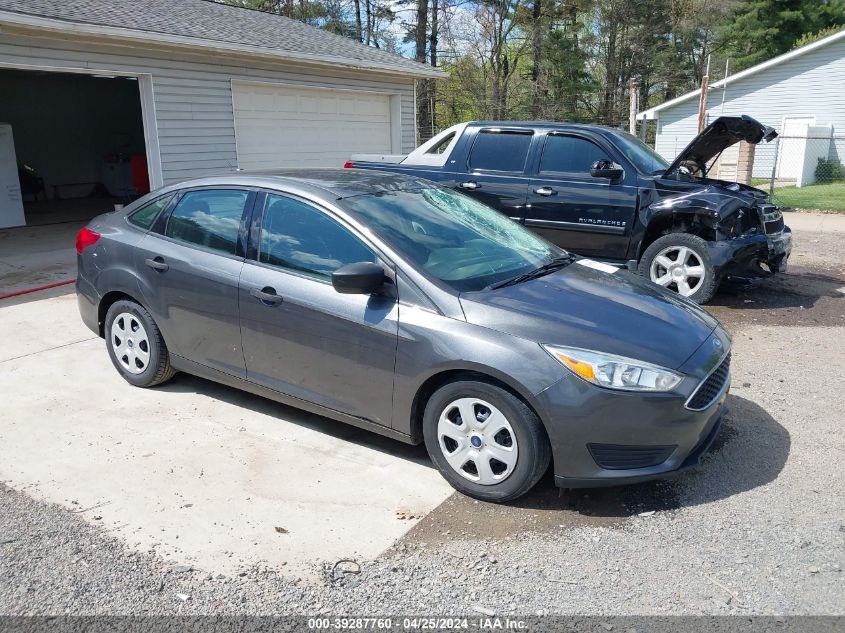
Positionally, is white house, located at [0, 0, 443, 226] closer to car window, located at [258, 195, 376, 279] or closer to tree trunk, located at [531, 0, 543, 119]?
car window, located at [258, 195, 376, 279]

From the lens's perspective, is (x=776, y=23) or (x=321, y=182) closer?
(x=321, y=182)

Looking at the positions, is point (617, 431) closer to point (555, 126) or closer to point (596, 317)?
point (596, 317)

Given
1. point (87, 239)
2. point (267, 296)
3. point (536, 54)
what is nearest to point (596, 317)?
point (267, 296)

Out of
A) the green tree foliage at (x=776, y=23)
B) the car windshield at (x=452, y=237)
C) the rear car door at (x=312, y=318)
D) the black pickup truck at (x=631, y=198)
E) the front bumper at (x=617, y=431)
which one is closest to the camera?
the front bumper at (x=617, y=431)

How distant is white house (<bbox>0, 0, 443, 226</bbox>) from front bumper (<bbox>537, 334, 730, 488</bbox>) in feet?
28.0

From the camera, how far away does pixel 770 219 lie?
7152 millimetres

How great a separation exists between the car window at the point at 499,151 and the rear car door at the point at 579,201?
24cm

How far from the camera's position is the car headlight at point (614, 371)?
10.4ft

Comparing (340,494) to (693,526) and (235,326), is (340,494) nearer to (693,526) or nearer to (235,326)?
(235,326)

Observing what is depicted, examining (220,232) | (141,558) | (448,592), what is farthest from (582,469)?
(220,232)

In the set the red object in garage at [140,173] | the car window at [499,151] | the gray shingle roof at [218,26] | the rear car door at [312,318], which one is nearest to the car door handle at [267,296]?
the rear car door at [312,318]

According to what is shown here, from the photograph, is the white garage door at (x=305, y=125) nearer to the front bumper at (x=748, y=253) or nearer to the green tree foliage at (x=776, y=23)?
the front bumper at (x=748, y=253)

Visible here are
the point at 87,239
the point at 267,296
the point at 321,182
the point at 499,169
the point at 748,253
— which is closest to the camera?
the point at 267,296

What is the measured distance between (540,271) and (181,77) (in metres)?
8.62
